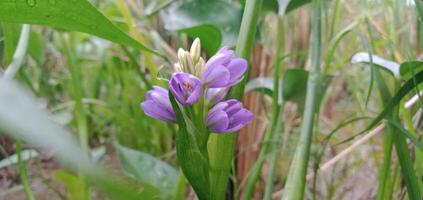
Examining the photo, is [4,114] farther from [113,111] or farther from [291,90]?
[113,111]

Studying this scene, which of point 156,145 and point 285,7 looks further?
point 156,145

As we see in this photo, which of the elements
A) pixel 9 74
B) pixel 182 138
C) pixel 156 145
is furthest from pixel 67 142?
pixel 156 145

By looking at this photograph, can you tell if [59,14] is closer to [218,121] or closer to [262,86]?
[218,121]

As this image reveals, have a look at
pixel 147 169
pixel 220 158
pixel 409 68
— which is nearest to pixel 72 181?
pixel 147 169

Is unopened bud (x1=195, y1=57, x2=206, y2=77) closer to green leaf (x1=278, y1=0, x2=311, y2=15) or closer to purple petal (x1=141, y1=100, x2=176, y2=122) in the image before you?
purple petal (x1=141, y1=100, x2=176, y2=122)

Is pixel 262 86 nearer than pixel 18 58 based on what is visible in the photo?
No

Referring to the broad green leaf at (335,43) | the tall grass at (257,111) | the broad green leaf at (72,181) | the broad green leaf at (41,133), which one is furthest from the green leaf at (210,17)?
the broad green leaf at (41,133)
